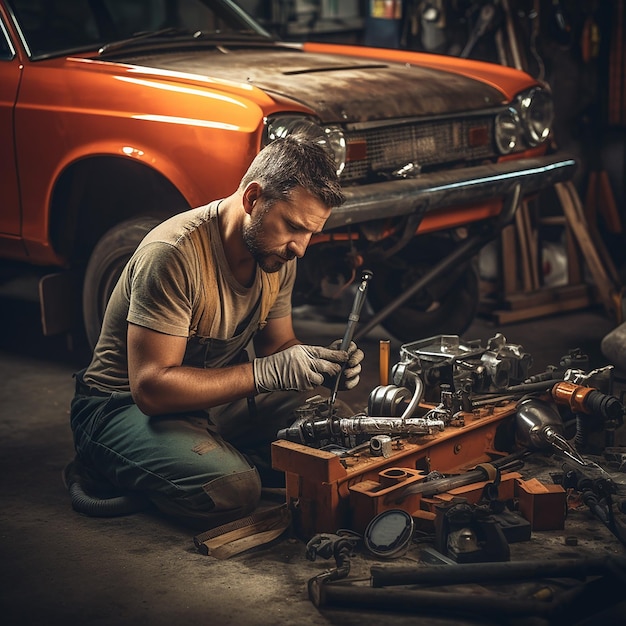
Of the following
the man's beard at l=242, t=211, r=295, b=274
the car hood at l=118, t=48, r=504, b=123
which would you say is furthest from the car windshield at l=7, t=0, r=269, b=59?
the man's beard at l=242, t=211, r=295, b=274

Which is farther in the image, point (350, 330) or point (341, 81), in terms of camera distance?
point (341, 81)

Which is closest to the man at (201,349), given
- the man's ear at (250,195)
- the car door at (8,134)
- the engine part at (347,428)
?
the man's ear at (250,195)

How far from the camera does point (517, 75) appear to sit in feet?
17.3

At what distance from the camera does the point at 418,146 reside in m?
4.67

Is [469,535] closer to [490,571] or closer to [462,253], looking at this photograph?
[490,571]

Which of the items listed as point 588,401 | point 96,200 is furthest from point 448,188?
point 96,200

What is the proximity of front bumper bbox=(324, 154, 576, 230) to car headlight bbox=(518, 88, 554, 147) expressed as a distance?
4.6 inches

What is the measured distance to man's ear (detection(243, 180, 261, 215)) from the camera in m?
3.24

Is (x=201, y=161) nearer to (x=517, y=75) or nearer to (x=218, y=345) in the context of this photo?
(x=218, y=345)

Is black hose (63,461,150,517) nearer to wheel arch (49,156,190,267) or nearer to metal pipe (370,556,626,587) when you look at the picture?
metal pipe (370,556,626,587)

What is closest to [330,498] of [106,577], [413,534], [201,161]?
[413,534]

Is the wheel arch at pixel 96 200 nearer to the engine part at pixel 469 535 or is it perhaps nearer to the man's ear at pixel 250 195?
the man's ear at pixel 250 195

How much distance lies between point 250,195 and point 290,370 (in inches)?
21.6

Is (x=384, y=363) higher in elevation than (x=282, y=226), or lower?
lower
